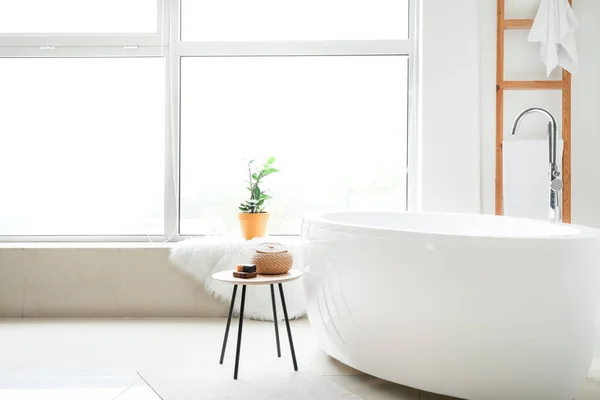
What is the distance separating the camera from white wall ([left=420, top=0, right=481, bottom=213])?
338 centimetres

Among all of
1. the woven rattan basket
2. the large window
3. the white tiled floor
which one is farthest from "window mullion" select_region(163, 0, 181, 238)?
the woven rattan basket

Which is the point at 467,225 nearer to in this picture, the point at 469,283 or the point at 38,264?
the point at 469,283

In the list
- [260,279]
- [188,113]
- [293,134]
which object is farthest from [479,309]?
[188,113]

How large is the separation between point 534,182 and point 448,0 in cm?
124

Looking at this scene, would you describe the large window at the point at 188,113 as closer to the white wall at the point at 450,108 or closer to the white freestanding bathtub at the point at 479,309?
the white wall at the point at 450,108

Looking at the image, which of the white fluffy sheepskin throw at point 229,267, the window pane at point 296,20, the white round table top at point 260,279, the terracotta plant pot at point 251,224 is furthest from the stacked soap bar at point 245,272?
the window pane at point 296,20

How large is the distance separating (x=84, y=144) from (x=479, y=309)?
2.90 meters

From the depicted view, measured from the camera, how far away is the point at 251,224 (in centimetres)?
340

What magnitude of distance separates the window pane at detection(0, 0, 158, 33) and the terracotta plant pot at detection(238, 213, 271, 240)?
1.44 m

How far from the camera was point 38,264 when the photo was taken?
3.32 meters

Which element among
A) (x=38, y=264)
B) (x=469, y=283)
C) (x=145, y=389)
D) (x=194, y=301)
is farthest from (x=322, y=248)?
(x=38, y=264)

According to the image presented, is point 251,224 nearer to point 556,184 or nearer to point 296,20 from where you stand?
point 296,20

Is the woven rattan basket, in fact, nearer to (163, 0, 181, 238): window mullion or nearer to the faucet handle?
(163, 0, 181, 238): window mullion

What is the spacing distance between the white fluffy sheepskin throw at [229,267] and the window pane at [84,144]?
0.51 meters
